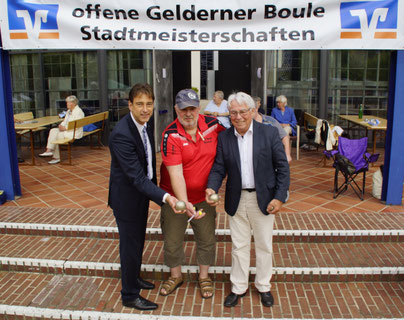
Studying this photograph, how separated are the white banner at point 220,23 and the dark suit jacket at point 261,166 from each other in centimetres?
203

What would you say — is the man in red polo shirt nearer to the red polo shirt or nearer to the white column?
the red polo shirt

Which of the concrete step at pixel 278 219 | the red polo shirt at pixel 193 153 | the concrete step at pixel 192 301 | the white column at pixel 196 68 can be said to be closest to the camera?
the red polo shirt at pixel 193 153

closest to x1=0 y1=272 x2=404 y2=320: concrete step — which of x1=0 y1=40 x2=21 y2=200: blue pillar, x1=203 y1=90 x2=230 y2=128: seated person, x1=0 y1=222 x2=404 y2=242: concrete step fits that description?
x1=0 y1=222 x2=404 y2=242: concrete step

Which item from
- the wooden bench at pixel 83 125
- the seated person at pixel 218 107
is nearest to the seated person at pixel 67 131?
the wooden bench at pixel 83 125

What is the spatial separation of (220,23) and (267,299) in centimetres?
319

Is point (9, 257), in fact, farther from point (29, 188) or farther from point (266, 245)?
point (266, 245)

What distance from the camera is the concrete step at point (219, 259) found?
3762mm

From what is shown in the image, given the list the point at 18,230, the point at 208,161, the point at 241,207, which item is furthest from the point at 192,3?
the point at 18,230

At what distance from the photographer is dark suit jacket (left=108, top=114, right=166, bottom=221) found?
2.98 m

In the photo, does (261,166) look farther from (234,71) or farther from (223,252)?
(234,71)

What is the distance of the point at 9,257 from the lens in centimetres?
411

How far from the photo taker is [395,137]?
5.00 metres

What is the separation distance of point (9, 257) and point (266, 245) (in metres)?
2.69

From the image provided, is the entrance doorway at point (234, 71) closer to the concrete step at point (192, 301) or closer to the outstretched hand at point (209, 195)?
the concrete step at point (192, 301)
